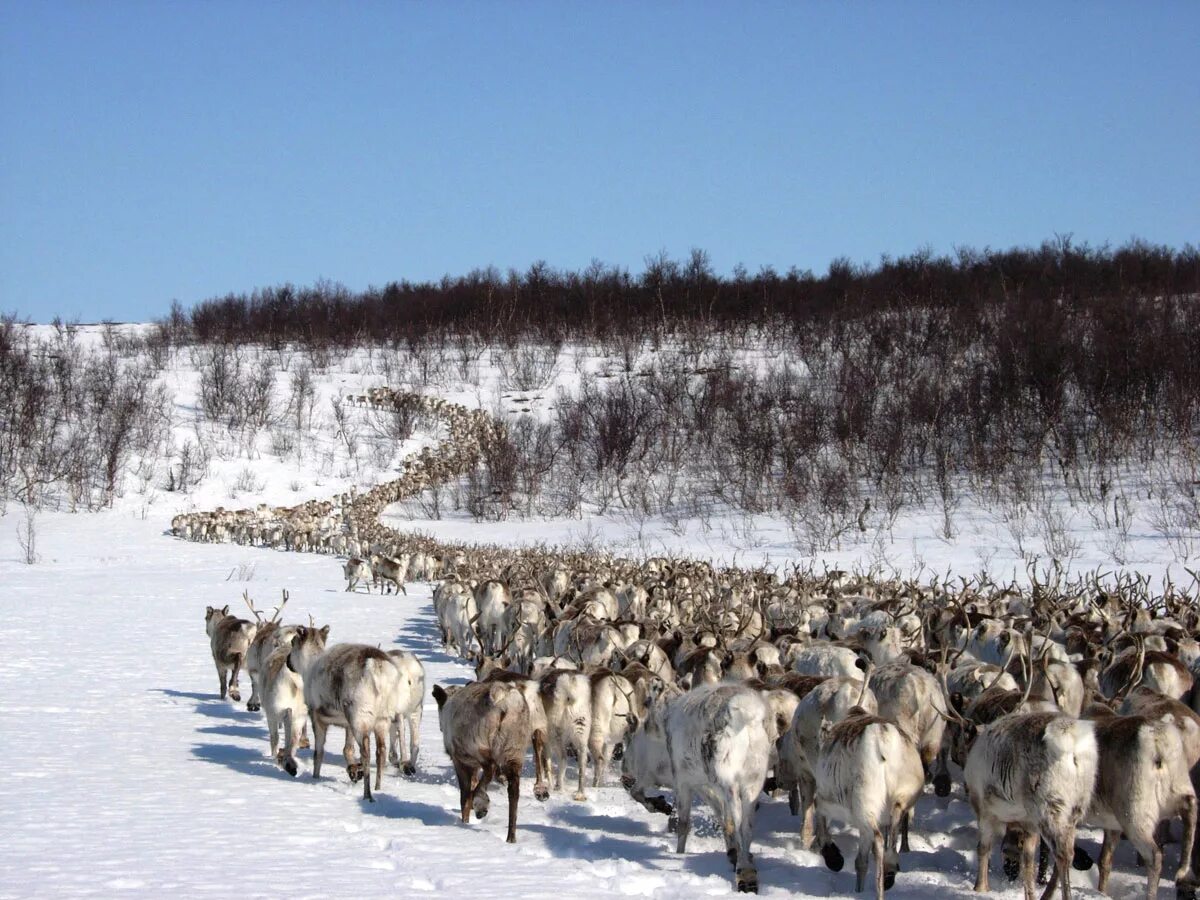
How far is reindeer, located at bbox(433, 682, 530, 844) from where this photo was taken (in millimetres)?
8680

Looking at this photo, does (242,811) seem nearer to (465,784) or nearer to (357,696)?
(357,696)

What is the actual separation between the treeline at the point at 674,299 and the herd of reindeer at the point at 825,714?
49.9 meters

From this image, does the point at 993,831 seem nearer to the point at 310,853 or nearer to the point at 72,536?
the point at 310,853

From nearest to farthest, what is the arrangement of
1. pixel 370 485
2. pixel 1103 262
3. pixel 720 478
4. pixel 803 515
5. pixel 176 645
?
pixel 176 645 → pixel 803 515 → pixel 720 478 → pixel 370 485 → pixel 1103 262

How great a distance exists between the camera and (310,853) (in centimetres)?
796

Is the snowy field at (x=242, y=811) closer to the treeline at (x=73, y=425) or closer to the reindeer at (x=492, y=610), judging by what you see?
the reindeer at (x=492, y=610)

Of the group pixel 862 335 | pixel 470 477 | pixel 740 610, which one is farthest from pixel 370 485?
pixel 740 610

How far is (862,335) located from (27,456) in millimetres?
41926

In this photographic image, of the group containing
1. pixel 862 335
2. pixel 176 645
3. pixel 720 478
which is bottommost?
pixel 176 645

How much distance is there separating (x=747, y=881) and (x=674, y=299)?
234 feet

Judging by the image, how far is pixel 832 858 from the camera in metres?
7.67

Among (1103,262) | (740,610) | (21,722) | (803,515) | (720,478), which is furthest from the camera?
(1103,262)

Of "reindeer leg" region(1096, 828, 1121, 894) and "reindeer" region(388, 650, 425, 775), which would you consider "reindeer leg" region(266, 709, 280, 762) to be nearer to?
"reindeer" region(388, 650, 425, 775)

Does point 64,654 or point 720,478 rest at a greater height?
point 720,478
